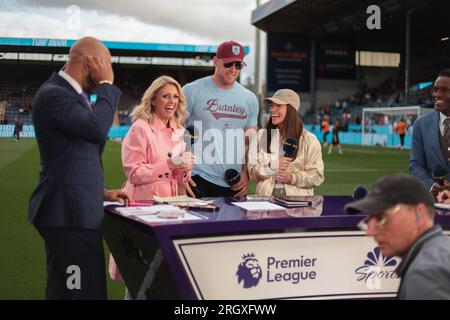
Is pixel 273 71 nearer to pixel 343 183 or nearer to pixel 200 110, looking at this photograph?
pixel 343 183

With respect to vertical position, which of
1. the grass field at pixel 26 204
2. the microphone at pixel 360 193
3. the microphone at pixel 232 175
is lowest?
the grass field at pixel 26 204

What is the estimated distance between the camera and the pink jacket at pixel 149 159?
341 cm

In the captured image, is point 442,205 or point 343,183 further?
point 343,183

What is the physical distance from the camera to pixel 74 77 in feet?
8.33

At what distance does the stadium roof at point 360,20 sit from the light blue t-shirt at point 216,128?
1053 inches

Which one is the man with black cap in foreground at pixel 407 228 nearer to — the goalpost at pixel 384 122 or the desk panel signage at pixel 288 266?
the desk panel signage at pixel 288 266

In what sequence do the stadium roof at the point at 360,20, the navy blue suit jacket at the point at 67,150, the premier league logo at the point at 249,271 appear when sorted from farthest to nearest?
the stadium roof at the point at 360,20
the premier league logo at the point at 249,271
the navy blue suit jacket at the point at 67,150

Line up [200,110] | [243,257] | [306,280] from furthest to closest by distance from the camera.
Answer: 1. [200,110]
2. [306,280]
3. [243,257]

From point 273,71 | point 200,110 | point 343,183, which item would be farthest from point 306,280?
point 273,71

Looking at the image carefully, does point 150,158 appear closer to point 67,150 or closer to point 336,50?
point 67,150

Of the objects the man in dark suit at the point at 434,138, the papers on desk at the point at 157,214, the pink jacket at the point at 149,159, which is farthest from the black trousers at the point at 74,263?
the man in dark suit at the point at 434,138

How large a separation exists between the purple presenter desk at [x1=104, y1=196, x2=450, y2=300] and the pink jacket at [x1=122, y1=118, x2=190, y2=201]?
15.3 inches

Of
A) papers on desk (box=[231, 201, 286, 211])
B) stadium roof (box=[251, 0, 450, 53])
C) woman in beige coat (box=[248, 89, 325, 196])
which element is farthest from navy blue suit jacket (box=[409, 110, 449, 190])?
stadium roof (box=[251, 0, 450, 53])
